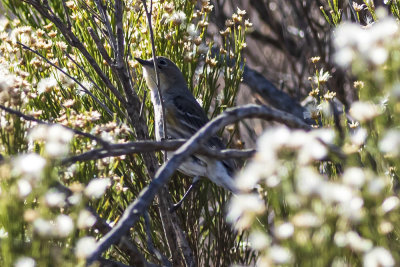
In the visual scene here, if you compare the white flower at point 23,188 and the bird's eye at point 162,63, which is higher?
the bird's eye at point 162,63

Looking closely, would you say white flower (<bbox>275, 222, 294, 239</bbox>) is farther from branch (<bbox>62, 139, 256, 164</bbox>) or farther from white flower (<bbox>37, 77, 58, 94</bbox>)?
white flower (<bbox>37, 77, 58, 94</bbox>)

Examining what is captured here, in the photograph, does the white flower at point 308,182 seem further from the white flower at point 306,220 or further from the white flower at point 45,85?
the white flower at point 45,85

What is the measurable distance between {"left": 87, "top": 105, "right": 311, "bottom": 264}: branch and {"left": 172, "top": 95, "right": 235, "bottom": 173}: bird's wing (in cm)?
184

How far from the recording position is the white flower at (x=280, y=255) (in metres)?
1.30

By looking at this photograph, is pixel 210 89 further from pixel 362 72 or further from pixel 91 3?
pixel 362 72

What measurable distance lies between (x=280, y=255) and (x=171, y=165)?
0.46m

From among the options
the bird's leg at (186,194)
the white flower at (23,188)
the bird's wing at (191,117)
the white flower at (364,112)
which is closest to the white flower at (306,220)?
the white flower at (364,112)

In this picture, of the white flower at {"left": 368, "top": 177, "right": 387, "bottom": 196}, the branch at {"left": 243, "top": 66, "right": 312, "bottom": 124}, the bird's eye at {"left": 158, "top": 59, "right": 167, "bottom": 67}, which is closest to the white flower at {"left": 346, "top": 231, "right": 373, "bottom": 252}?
the white flower at {"left": 368, "top": 177, "right": 387, "bottom": 196}

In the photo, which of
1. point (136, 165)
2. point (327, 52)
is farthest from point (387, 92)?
point (327, 52)

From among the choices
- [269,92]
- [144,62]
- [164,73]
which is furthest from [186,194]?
[269,92]

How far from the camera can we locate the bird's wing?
12.3 feet

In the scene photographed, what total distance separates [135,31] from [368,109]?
7.27 ft

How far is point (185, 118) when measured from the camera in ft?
13.5

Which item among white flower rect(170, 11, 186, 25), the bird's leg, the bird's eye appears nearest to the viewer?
the bird's leg
